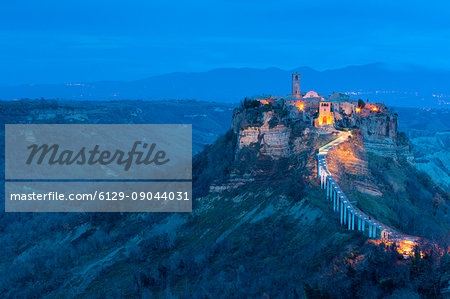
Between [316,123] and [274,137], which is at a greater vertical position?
[316,123]

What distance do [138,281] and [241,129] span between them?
1491 cm

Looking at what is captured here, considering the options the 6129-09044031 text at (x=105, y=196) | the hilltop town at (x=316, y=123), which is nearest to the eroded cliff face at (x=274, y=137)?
the hilltop town at (x=316, y=123)

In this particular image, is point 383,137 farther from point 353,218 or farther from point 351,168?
point 353,218

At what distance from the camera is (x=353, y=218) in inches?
1139

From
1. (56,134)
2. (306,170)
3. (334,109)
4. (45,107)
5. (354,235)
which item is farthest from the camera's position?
(45,107)

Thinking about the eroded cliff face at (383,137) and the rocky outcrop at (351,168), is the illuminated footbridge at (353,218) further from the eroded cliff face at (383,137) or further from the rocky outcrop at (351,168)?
the eroded cliff face at (383,137)

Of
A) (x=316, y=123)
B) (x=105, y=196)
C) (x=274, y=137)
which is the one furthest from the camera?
(x=105, y=196)

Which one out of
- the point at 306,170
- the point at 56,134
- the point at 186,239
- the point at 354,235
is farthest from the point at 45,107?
the point at 354,235

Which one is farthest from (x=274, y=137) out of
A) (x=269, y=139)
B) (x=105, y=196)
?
(x=105, y=196)

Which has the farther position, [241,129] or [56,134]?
[56,134]

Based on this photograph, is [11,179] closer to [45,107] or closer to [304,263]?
[45,107]

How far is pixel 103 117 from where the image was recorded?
420 feet

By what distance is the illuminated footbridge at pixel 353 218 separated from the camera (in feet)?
84.6

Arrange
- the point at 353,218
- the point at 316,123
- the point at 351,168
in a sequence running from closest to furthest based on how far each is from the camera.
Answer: the point at 353,218 → the point at 351,168 → the point at 316,123
